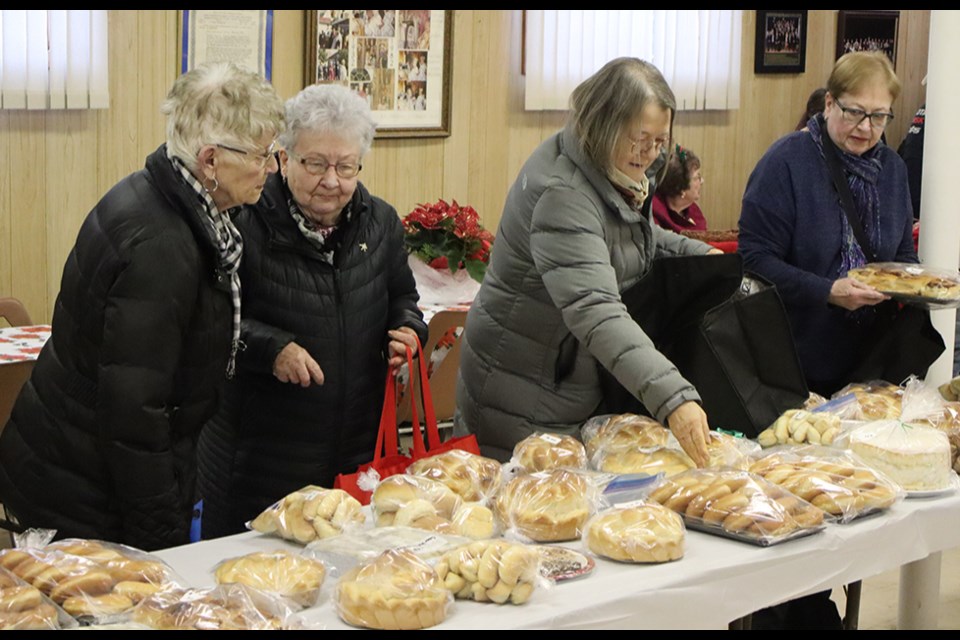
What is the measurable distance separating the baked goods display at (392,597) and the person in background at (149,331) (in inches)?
20.5

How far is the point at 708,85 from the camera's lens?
7.72 m

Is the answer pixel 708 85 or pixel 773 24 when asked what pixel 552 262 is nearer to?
pixel 708 85

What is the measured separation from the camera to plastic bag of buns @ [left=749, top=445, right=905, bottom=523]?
2340 millimetres

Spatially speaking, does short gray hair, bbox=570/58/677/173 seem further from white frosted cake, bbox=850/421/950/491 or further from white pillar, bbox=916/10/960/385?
white pillar, bbox=916/10/960/385

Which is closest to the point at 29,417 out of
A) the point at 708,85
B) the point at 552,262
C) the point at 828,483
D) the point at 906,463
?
the point at 552,262

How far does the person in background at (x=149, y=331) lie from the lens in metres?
2.13

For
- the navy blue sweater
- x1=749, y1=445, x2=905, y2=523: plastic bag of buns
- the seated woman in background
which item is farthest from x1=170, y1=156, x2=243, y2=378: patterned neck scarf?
the seated woman in background

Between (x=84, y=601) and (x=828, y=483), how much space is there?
4.48ft

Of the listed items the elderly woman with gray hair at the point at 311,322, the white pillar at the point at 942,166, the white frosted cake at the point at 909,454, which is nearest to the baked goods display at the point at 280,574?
the elderly woman with gray hair at the point at 311,322

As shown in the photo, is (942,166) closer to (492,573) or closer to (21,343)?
(492,573)

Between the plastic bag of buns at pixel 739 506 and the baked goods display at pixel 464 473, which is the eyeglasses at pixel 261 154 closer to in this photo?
the baked goods display at pixel 464 473

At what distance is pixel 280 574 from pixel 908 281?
196 centimetres

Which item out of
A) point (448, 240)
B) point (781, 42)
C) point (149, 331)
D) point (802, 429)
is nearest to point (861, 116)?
point (802, 429)

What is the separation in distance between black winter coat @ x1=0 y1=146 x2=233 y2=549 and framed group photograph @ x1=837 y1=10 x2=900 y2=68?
7.05 m
